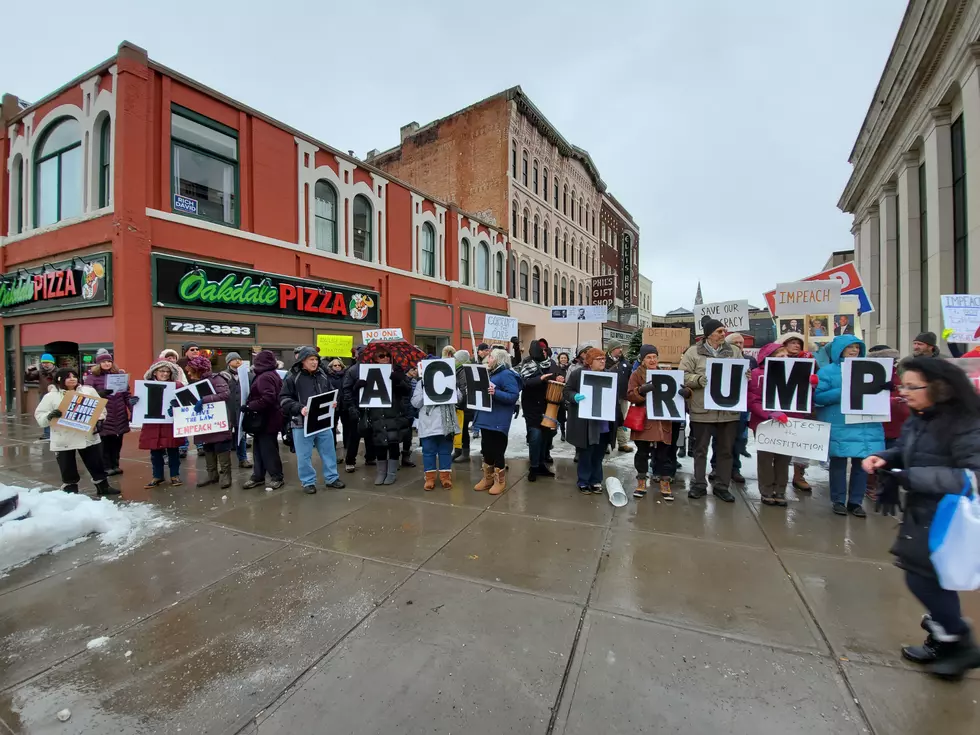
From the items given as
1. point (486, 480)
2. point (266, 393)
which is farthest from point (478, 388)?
point (266, 393)

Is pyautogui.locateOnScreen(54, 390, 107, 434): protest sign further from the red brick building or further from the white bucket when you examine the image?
the white bucket

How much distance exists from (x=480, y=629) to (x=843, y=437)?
14.8 feet

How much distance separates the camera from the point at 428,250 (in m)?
19.7

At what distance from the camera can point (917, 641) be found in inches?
104

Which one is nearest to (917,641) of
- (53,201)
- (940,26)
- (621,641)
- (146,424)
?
(621,641)

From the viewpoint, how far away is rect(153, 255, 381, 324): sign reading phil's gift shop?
10.4 meters

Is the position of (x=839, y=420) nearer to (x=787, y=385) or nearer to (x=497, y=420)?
(x=787, y=385)

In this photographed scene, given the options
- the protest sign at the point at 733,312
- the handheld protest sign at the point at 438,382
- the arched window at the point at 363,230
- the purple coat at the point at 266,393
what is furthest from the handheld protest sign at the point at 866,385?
the arched window at the point at 363,230

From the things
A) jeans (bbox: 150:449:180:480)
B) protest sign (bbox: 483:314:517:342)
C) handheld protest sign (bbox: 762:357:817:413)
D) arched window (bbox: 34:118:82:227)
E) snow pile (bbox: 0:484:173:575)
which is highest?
arched window (bbox: 34:118:82:227)

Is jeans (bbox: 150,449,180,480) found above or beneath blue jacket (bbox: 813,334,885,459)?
beneath

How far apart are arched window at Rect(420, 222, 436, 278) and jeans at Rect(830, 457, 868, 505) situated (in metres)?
16.6

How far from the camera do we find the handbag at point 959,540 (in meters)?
2.05

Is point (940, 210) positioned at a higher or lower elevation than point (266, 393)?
higher

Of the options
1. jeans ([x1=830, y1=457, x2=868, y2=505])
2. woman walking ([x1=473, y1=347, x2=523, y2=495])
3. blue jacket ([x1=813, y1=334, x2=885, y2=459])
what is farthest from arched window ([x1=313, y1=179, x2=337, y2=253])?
jeans ([x1=830, y1=457, x2=868, y2=505])
